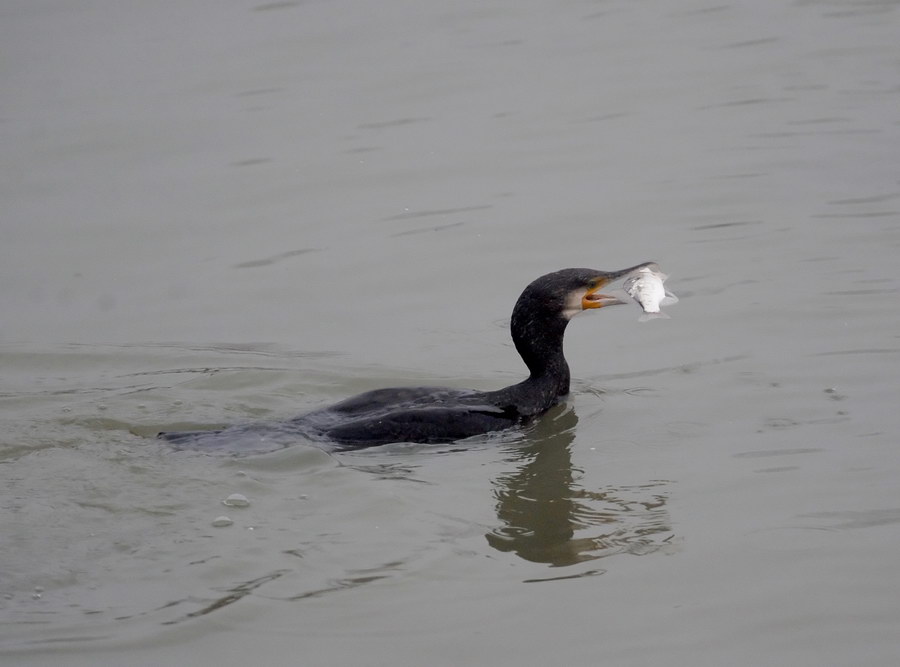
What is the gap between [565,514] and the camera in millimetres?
6836

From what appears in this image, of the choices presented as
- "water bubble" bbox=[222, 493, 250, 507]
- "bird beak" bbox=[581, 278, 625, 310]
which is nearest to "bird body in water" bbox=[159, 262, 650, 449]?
"bird beak" bbox=[581, 278, 625, 310]

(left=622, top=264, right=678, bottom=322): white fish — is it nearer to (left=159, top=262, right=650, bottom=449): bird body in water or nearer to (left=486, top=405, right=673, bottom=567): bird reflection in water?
(left=159, top=262, right=650, bottom=449): bird body in water

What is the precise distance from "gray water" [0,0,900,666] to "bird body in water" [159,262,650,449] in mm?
147

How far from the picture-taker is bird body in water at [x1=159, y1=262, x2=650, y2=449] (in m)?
7.77

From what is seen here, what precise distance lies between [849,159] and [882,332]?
3.56 m

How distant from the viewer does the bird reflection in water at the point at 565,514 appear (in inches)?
250

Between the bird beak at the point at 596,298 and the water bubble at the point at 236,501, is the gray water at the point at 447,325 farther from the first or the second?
the bird beak at the point at 596,298

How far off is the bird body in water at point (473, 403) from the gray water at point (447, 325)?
15 centimetres

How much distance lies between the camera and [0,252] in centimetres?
1142

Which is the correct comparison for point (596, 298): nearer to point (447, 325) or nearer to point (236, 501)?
point (447, 325)

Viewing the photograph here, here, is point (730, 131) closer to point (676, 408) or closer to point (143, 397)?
point (676, 408)

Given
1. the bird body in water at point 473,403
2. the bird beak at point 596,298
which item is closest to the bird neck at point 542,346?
the bird body in water at point 473,403

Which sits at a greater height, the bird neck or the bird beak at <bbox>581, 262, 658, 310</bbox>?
the bird beak at <bbox>581, 262, 658, 310</bbox>

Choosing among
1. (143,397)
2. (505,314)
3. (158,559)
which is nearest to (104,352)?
(143,397)
